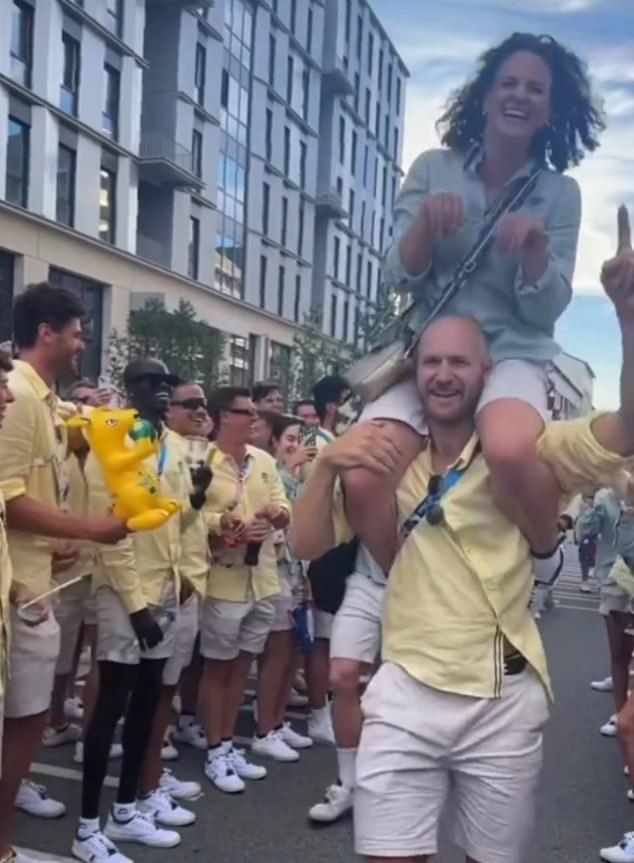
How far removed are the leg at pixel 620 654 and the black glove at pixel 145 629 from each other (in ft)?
10.0

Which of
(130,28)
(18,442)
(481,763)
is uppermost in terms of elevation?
(130,28)

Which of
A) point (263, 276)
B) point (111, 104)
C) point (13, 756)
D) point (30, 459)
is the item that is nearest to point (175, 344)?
point (111, 104)

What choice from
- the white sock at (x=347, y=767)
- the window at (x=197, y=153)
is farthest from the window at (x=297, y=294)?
the window at (x=197, y=153)

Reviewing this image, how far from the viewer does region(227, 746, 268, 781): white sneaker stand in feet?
16.4

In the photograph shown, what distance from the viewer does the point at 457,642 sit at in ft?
7.61

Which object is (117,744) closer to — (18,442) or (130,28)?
(18,442)

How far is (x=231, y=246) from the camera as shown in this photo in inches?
1099

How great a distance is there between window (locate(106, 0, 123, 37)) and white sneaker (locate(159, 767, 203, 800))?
21.2 m

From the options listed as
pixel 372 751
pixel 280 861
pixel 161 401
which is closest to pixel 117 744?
pixel 280 861

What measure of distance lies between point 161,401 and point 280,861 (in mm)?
1982

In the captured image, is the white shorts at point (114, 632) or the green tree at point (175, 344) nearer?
the white shorts at point (114, 632)

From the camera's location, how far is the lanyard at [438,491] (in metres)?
2.41

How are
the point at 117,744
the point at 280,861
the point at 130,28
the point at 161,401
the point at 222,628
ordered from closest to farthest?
the point at 280,861, the point at 161,401, the point at 222,628, the point at 117,744, the point at 130,28

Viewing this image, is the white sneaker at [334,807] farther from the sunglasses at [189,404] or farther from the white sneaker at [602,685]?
the white sneaker at [602,685]
